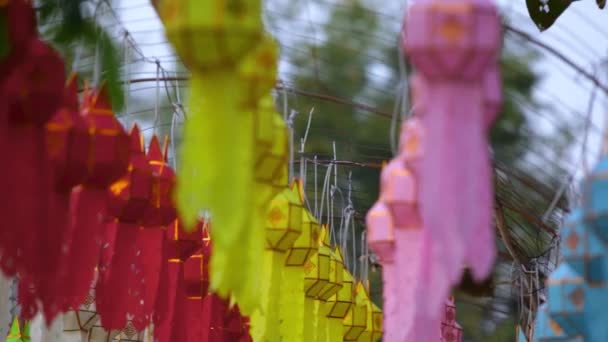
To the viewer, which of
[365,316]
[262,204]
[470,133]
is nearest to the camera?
[470,133]

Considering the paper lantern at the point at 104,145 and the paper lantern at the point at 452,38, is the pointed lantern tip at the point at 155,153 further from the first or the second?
the paper lantern at the point at 452,38

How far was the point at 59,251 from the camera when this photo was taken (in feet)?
24.8

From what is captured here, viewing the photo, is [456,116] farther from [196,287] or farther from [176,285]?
[196,287]

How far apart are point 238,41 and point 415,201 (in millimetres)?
1248

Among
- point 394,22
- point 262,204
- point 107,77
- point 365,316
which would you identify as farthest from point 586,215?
point 394,22

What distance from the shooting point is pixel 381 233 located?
854 cm

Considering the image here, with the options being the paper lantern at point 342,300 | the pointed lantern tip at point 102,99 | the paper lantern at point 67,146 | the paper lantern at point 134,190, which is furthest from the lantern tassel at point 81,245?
the paper lantern at point 342,300

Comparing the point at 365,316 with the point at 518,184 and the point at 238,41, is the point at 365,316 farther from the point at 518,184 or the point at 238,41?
the point at 238,41

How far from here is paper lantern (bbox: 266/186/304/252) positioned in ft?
32.8

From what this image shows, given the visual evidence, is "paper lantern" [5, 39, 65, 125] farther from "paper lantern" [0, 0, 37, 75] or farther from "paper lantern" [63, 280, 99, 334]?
"paper lantern" [63, 280, 99, 334]

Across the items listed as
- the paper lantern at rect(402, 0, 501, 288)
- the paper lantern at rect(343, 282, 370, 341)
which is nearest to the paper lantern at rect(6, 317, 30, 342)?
the paper lantern at rect(343, 282, 370, 341)

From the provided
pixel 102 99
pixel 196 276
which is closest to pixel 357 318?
pixel 196 276

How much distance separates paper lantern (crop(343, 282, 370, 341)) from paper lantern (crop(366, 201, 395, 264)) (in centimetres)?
494

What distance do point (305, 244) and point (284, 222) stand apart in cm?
78
